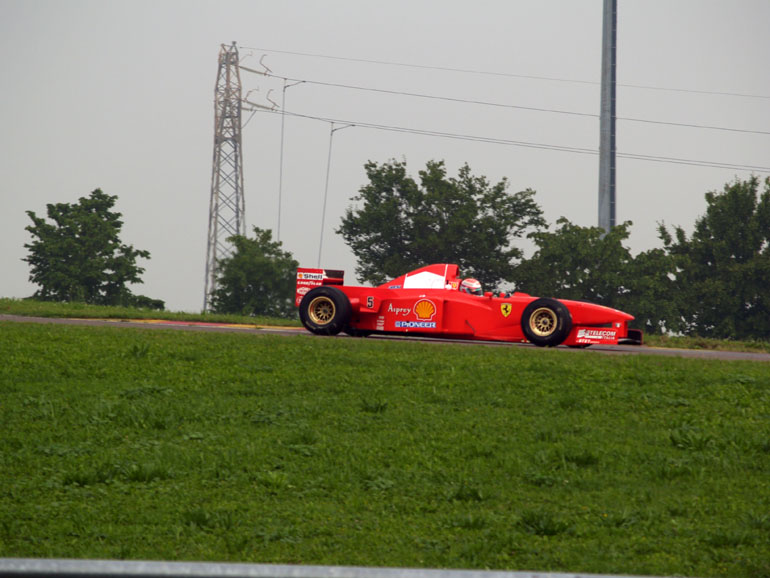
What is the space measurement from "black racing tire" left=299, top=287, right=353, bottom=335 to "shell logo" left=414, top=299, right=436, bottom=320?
1.47 meters

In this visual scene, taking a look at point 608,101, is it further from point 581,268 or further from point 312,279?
point 312,279

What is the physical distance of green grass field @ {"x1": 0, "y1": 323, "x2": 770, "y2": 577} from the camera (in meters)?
6.82

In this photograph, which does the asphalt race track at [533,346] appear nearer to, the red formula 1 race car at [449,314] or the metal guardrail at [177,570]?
the red formula 1 race car at [449,314]

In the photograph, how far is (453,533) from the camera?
23.3ft

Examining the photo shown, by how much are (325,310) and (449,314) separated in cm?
276

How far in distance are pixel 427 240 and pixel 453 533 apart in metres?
47.9

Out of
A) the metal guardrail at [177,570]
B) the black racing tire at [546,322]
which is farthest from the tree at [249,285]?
the metal guardrail at [177,570]

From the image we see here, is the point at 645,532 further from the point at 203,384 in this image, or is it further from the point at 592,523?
the point at 203,384

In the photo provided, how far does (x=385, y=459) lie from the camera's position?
353 inches

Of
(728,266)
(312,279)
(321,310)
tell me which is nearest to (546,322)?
(321,310)

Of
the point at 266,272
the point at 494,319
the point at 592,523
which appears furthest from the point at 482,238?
the point at 592,523

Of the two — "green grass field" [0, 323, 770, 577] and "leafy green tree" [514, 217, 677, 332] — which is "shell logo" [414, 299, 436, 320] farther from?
"leafy green tree" [514, 217, 677, 332]

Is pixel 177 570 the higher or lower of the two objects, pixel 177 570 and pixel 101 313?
the lower

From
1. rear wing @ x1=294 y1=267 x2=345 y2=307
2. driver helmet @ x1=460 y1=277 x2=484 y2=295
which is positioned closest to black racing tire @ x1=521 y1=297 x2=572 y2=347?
driver helmet @ x1=460 y1=277 x2=484 y2=295
